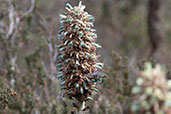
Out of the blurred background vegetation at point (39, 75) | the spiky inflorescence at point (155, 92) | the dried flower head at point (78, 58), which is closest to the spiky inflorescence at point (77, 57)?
the dried flower head at point (78, 58)

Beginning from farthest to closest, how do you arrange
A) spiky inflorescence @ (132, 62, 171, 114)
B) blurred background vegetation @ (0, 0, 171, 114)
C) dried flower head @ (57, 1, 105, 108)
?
blurred background vegetation @ (0, 0, 171, 114) → dried flower head @ (57, 1, 105, 108) → spiky inflorescence @ (132, 62, 171, 114)

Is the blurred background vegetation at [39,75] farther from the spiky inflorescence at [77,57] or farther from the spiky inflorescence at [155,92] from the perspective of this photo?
the spiky inflorescence at [155,92]

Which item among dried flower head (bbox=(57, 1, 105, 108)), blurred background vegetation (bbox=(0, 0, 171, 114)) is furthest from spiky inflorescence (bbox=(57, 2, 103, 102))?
blurred background vegetation (bbox=(0, 0, 171, 114))

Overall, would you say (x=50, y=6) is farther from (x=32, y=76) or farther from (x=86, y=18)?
(x=86, y=18)

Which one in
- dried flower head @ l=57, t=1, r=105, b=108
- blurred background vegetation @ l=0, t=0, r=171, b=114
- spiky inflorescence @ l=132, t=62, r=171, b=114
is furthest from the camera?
blurred background vegetation @ l=0, t=0, r=171, b=114

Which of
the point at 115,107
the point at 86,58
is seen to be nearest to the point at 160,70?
the point at 86,58

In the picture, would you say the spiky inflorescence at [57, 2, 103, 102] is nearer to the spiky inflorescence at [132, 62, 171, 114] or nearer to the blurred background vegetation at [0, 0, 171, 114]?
the blurred background vegetation at [0, 0, 171, 114]

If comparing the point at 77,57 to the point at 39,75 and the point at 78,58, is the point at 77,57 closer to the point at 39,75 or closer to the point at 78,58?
the point at 78,58

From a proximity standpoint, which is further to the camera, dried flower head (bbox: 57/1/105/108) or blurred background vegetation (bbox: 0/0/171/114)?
blurred background vegetation (bbox: 0/0/171/114)
